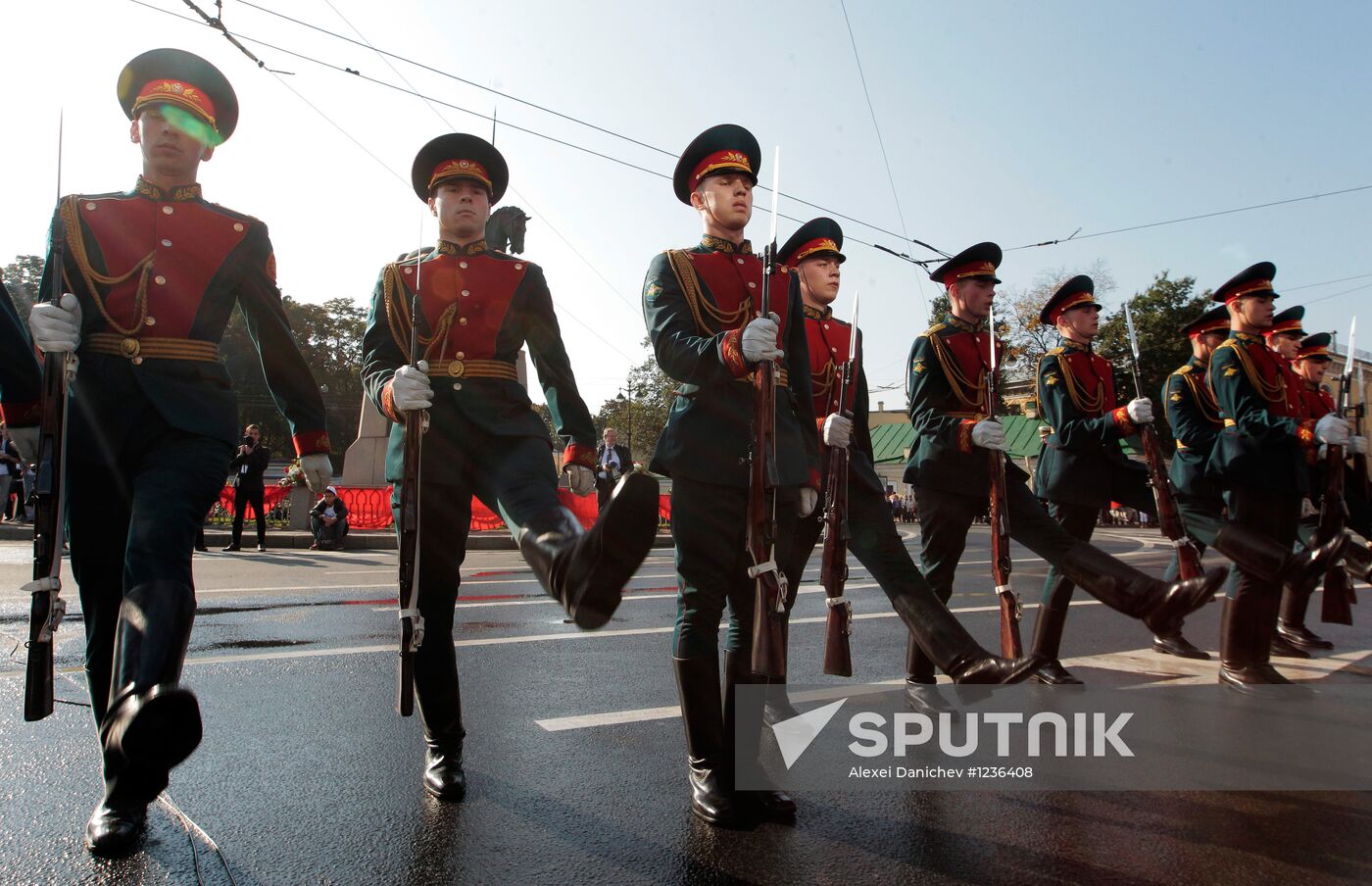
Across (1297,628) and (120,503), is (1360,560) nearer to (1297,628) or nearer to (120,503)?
(1297,628)

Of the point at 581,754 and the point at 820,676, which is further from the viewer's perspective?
the point at 820,676

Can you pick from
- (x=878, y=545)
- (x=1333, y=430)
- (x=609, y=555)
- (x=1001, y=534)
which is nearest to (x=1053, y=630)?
(x=1001, y=534)

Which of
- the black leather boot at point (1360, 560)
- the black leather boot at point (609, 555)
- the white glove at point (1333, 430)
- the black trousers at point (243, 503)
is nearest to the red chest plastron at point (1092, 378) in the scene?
the white glove at point (1333, 430)

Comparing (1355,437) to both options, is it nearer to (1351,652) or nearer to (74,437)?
(1351,652)

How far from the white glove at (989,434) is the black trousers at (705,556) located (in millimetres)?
1600

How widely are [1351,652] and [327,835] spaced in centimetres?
678

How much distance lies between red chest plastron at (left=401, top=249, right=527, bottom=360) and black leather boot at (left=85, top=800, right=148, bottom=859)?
164 cm

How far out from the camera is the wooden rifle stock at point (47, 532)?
255cm

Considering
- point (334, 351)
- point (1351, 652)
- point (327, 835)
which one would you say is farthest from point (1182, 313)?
point (334, 351)

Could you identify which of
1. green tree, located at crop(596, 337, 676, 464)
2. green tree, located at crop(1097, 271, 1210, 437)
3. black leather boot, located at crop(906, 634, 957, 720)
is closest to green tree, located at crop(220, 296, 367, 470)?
green tree, located at crop(596, 337, 676, 464)

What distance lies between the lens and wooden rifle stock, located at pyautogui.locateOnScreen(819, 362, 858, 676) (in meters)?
3.75

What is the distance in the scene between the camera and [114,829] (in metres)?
2.62

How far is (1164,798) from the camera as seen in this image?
334cm

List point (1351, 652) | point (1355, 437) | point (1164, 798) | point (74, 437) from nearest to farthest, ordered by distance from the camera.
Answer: point (74, 437) < point (1164, 798) < point (1355, 437) < point (1351, 652)
